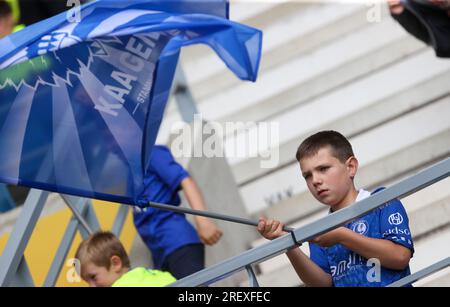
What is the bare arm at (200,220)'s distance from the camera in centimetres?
620

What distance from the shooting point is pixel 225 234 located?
22.9 feet

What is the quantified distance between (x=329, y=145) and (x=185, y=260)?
1731mm

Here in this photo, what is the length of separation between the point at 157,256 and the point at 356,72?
8.18 feet

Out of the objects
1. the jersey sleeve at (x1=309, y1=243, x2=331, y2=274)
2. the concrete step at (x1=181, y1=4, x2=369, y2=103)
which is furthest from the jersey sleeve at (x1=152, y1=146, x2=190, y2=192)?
the concrete step at (x1=181, y1=4, x2=369, y2=103)

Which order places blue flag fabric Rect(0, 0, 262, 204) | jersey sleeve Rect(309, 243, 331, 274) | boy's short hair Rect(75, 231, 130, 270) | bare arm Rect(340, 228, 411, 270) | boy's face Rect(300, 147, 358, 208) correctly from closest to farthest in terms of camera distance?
bare arm Rect(340, 228, 411, 270)
boy's face Rect(300, 147, 358, 208)
jersey sleeve Rect(309, 243, 331, 274)
blue flag fabric Rect(0, 0, 262, 204)
boy's short hair Rect(75, 231, 130, 270)

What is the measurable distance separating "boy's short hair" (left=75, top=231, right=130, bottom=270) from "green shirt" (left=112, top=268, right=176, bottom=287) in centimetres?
13

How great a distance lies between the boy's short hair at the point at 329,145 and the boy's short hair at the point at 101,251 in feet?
3.91

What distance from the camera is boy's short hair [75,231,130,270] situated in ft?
18.0

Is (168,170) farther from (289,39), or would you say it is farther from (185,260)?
(289,39)

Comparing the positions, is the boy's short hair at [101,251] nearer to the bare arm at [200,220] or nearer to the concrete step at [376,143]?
the bare arm at [200,220]

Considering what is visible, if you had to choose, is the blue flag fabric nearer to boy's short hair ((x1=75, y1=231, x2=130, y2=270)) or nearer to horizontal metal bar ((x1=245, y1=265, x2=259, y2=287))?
boy's short hair ((x1=75, y1=231, x2=130, y2=270))
